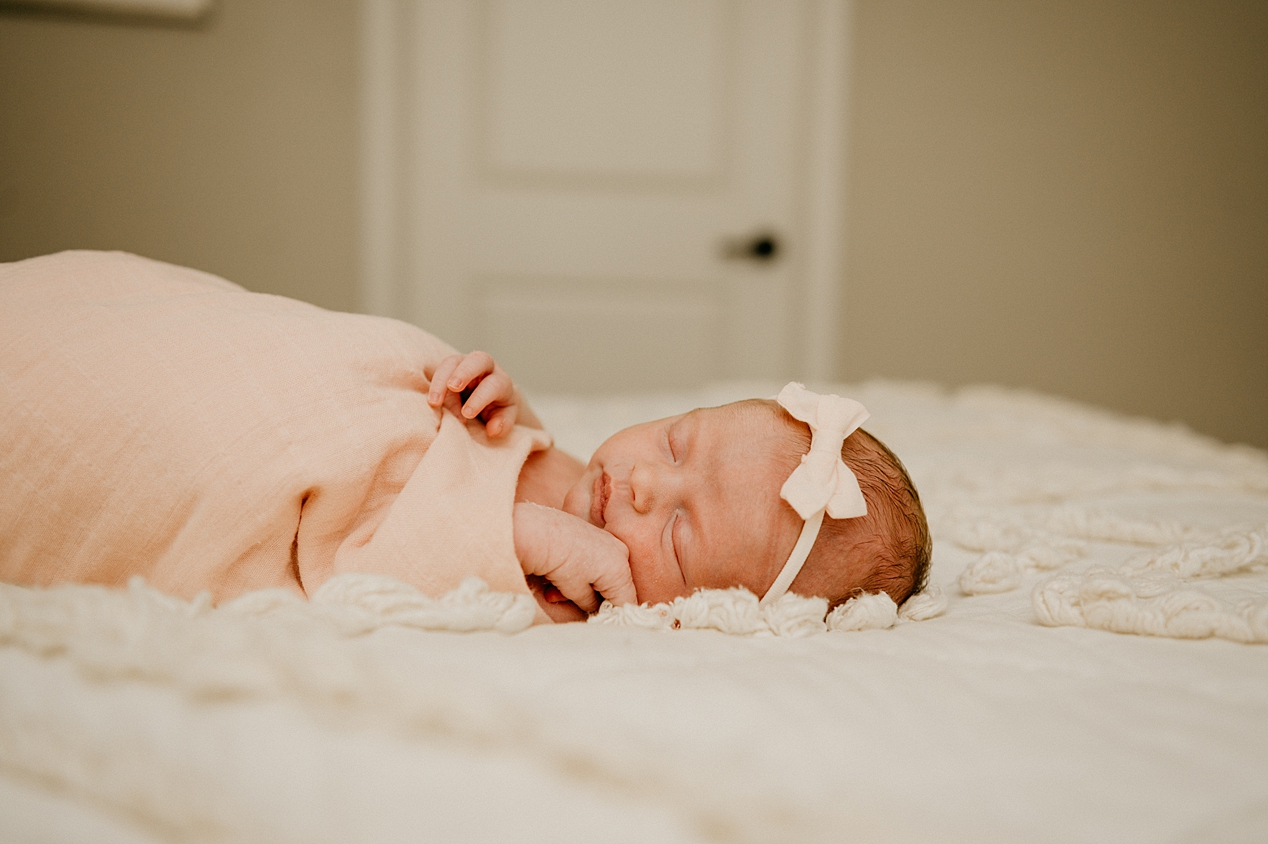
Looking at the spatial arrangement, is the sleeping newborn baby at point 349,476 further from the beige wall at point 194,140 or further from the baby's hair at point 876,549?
the beige wall at point 194,140

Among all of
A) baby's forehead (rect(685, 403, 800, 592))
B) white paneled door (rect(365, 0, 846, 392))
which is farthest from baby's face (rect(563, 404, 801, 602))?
white paneled door (rect(365, 0, 846, 392))

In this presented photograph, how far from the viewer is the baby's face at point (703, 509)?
799mm

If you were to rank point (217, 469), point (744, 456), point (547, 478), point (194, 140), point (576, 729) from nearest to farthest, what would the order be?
point (576, 729) < point (217, 469) < point (744, 456) < point (547, 478) < point (194, 140)

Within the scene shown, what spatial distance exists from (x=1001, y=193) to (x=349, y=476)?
2.80 meters

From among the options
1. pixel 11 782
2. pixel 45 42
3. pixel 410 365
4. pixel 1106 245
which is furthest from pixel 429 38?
pixel 11 782

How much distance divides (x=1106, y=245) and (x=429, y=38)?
2.41 meters

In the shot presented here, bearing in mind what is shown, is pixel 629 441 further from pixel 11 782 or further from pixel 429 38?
pixel 429 38

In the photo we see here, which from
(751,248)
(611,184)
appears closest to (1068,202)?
(751,248)

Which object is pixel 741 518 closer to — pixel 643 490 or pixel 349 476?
pixel 643 490

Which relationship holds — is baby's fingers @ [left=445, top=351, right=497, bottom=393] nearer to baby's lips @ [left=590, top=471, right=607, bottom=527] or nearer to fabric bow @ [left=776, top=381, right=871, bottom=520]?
baby's lips @ [left=590, top=471, right=607, bottom=527]

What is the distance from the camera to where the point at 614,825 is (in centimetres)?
43

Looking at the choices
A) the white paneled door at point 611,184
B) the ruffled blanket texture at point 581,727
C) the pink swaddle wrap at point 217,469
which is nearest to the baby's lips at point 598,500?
the pink swaddle wrap at point 217,469

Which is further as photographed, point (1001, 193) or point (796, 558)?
point (1001, 193)

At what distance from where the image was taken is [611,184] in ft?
9.18
